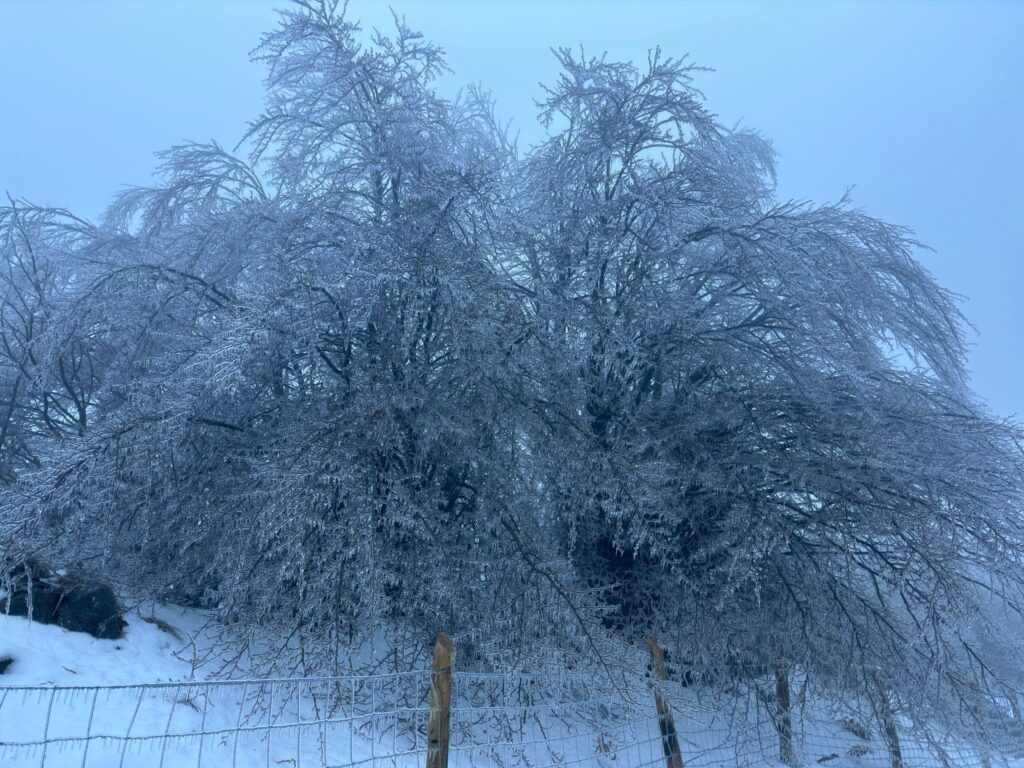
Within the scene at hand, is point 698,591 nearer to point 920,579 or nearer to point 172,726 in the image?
point 920,579

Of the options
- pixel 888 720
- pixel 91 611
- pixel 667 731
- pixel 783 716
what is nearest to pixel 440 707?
pixel 667 731

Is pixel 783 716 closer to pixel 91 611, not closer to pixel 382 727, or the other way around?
pixel 382 727

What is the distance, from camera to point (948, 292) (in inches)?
341

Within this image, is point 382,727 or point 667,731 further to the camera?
point 382,727

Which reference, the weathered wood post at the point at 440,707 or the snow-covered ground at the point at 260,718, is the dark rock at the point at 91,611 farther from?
the weathered wood post at the point at 440,707

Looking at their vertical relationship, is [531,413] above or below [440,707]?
above

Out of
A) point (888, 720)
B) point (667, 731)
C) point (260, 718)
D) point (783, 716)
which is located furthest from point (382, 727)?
point (888, 720)

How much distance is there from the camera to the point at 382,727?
580cm

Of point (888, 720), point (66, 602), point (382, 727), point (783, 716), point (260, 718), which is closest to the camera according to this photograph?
point (260, 718)

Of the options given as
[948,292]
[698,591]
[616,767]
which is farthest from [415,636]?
[948,292]

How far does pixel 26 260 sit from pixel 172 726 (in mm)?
7324

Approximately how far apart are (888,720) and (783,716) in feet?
3.08

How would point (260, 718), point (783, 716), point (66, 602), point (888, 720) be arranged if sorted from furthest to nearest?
point (888, 720) → point (783, 716) → point (66, 602) → point (260, 718)

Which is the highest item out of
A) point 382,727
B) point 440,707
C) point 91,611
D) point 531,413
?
point 531,413
